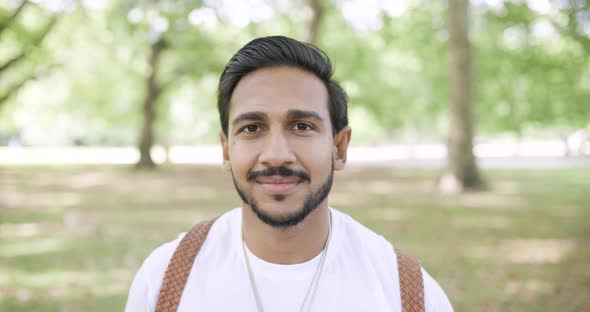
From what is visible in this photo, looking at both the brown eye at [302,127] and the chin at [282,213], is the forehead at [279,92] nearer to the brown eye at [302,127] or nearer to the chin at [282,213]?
the brown eye at [302,127]

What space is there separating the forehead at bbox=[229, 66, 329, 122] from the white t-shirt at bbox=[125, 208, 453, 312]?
0.58 m

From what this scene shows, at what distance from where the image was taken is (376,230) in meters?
10.7

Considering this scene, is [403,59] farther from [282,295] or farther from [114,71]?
[282,295]

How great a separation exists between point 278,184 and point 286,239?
0.79ft

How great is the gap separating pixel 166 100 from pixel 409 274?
3659 cm

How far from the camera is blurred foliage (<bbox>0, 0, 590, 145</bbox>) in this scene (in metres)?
19.3

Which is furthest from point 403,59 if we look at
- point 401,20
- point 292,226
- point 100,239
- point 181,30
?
point 292,226

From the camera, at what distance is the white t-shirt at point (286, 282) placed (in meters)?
1.93

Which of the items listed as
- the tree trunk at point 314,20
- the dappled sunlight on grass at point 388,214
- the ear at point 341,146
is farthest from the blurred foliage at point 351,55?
the ear at point 341,146

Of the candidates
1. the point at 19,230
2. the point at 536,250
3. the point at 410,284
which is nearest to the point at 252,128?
the point at 410,284

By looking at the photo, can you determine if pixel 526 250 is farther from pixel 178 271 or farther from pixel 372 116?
pixel 372 116

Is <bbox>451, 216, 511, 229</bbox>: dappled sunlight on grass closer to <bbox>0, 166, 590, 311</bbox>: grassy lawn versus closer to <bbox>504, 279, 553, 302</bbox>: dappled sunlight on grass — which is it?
<bbox>0, 166, 590, 311</bbox>: grassy lawn

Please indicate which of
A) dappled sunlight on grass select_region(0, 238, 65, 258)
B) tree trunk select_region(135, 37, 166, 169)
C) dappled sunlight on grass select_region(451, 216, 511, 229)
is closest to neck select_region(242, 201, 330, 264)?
dappled sunlight on grass select_region(0, 238, 65, 258)

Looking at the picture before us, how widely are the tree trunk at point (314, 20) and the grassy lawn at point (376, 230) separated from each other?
5.99 meters
